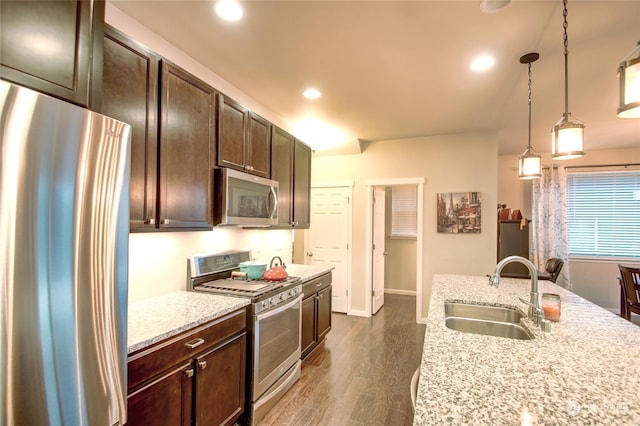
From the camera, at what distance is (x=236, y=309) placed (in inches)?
79.2

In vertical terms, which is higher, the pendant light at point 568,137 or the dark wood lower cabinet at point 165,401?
the pendant light at point 568,137

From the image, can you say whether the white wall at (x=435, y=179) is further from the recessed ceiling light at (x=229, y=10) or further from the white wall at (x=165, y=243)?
the recessed ceiling light at (x=229, y=10)

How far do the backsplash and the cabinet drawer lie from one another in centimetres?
59

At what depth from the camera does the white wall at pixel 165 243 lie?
6.45 ft

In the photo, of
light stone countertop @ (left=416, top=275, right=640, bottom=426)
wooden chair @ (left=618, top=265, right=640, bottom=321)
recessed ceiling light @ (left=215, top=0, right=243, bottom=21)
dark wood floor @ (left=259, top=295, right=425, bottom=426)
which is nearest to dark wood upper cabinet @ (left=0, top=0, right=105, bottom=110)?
A: recessed ceiling light @ (left=215, top=0, right=243, bottom=21)

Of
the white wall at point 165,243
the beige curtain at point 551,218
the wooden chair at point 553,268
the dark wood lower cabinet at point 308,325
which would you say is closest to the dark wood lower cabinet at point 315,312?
the dark wood lower cabinet at point 308,325

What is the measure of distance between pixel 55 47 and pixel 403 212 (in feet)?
19.9

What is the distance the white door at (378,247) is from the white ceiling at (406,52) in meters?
1.63

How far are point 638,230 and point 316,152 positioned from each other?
18.2 feet

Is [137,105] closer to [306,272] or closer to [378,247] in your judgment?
[306,272]

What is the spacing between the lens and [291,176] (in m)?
3.45

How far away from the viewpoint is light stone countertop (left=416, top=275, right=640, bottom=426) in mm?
835

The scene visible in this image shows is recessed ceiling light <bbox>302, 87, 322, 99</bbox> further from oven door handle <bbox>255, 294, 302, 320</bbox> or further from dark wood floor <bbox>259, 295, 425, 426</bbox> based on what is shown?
dark wood floor <bbox>259, 295, 425, 426</bbox>

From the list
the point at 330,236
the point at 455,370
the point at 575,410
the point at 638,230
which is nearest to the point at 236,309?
the point at 455,370
